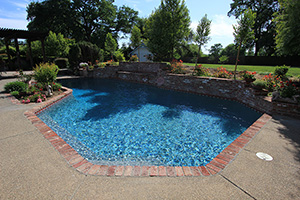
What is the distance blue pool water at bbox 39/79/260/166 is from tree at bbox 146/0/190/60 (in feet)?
28.3

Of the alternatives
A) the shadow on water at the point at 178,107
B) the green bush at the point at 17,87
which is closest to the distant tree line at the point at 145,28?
the shadow on water at the point at 178,107

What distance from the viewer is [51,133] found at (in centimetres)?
458

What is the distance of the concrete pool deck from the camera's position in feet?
8.04

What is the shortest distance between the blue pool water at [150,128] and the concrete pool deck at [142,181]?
1196mm

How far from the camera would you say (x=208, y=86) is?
35.4 ft

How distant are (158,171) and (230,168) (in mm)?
1539

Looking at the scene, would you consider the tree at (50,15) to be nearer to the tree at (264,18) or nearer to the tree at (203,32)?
the tree at (203,32)

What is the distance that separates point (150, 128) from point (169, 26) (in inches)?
514

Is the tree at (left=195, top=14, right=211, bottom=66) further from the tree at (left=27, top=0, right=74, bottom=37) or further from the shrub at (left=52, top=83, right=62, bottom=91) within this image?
the tree at (left=27, top=0, right=74, bottom=37)

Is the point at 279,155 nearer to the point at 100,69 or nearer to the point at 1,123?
the point at 1,123

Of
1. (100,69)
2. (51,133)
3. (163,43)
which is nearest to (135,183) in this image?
(51,133)

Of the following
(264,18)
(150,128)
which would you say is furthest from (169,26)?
(264,18)

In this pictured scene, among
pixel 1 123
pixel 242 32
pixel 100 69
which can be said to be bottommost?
pixel 1 123

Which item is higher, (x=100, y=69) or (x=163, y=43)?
(x=163, y=43)
